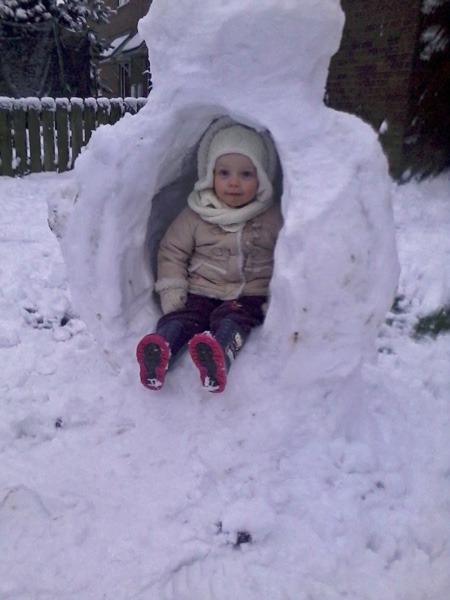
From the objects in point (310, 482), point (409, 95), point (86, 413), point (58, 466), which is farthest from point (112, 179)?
point (409, 95)

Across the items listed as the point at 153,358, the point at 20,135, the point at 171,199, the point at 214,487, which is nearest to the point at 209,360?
the point at 153,358

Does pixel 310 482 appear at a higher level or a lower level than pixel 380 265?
lower

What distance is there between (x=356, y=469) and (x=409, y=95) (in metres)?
5.07

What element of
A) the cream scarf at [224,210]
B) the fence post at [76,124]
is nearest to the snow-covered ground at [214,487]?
the cream scarf at [224,210]

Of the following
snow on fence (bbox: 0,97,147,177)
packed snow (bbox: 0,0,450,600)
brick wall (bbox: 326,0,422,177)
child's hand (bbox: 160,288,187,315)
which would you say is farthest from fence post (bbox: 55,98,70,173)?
child's hand (bbox: 160,288,187,315)

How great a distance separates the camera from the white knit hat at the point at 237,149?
101 inches

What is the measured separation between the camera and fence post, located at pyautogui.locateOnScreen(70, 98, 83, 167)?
8211mm

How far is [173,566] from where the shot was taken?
176cm

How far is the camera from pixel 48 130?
26.6 ft

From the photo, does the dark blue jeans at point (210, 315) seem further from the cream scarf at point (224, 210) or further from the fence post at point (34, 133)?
the fence post at point (34, 133)

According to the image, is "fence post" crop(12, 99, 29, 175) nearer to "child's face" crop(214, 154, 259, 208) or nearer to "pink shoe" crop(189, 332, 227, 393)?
"child's face" crop(214, 154, 259, 208)

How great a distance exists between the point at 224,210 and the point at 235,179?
0.49 feet

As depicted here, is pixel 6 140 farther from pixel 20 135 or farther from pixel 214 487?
pixel 214 487

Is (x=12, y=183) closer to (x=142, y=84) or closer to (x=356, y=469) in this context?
(x=356, y=469)
